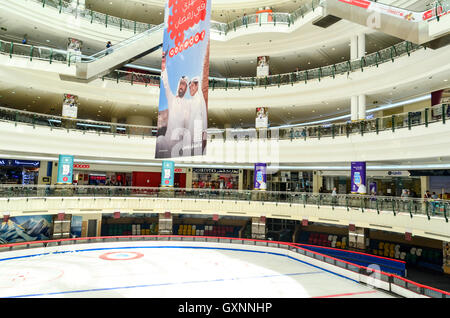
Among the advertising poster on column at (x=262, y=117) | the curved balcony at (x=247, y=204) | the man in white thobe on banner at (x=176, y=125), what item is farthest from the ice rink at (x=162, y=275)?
the advertising poster on column at (x=262, y=117)

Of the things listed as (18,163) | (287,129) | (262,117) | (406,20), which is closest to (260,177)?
(287,129)

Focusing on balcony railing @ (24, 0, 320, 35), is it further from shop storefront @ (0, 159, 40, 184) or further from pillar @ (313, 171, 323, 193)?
pillar @ (313, 171, 323, 193)

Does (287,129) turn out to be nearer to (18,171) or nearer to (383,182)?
(383,182)

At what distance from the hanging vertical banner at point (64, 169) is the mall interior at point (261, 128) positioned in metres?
0.32

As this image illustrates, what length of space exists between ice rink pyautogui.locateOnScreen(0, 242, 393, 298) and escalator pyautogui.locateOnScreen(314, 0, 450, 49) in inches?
404

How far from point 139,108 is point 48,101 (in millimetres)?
6615

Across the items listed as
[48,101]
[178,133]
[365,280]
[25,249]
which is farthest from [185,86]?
[48,101]

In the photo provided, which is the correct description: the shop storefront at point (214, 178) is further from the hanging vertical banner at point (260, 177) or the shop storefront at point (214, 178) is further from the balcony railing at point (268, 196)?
the balcony railing at point (268, 196)

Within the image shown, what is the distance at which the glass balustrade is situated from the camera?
1442cm

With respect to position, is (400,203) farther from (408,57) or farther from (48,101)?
(48,101)

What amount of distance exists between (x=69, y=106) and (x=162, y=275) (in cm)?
1378

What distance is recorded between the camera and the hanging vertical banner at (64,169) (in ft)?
64.1

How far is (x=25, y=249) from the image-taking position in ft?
51.7

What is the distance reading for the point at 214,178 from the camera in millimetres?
28750
